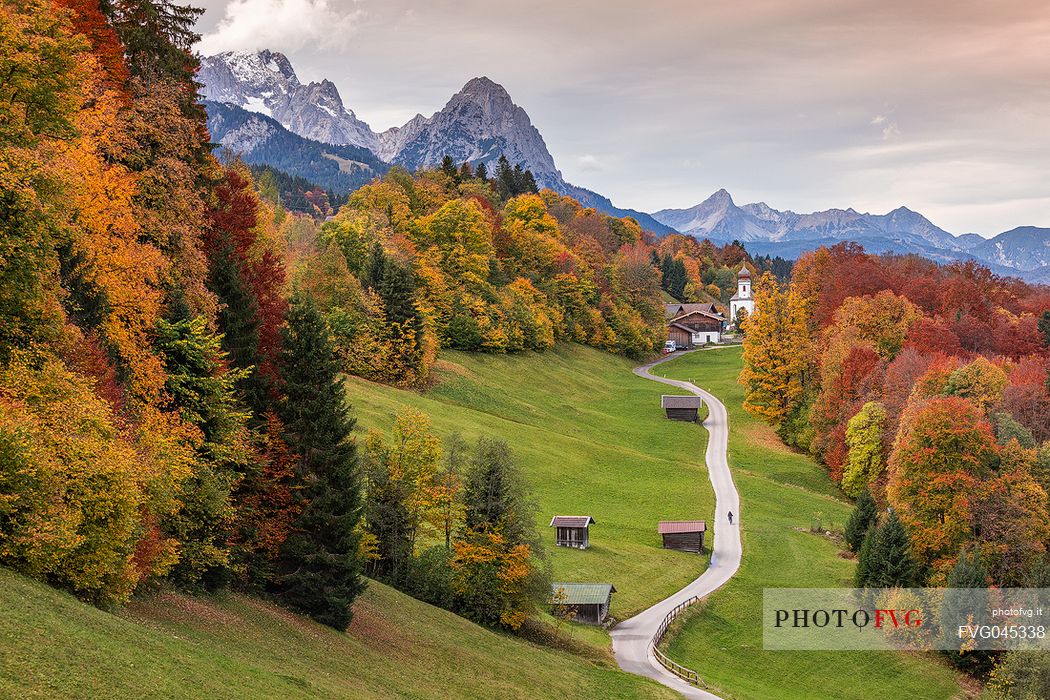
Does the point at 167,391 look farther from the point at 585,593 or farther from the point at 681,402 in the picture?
the point at 681,402

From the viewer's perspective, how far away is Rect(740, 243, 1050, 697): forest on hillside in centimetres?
4659

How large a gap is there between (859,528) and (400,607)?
114ft

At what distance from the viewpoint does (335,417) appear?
106 feet

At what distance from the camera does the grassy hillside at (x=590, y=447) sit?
172 ft

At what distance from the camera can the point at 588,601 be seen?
144 ft

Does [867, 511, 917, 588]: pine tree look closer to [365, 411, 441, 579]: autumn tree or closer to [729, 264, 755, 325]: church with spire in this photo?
[365, 411, 441, 579]: autumn tree

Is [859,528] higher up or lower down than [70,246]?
lower down

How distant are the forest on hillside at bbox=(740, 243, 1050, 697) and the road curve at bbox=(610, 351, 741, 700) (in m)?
8.03

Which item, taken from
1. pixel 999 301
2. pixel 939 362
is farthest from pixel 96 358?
pixel 999 301

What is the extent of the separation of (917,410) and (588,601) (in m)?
25.1

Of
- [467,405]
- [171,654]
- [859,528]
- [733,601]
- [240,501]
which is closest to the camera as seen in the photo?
[171,654]

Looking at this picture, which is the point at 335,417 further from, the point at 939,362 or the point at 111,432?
the point at 939,362

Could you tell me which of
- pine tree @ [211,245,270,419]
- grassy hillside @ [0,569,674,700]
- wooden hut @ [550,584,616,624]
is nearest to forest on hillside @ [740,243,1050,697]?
wooden hut @ [550,584,616,624]

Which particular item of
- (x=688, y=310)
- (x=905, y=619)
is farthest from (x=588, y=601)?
(x=688, y=310)
